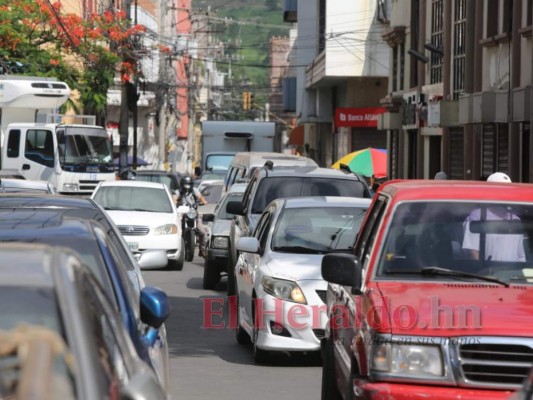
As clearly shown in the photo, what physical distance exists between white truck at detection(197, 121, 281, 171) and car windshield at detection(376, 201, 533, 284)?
36.6 meters

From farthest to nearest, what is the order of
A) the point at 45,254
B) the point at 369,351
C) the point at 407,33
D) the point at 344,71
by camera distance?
the point at 344,71
the point at 407,33
the point at 369,351
the point at 45,254

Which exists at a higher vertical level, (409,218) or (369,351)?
(409,218)

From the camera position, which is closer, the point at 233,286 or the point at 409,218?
the point at 409,218

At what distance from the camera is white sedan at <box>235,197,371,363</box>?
11.8 meters

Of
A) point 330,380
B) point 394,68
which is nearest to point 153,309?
point 330,380

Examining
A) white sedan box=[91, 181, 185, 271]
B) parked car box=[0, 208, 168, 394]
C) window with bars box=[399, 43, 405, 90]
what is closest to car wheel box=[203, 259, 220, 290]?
white sedan box=[91, 181, 185, 271]

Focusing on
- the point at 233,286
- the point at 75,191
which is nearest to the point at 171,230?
the point at 233,286

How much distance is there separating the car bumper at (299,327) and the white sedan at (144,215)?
1036 cm

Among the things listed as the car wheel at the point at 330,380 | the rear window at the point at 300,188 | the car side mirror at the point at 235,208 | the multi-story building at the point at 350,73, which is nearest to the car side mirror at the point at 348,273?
the car wheel at the point at 330,380

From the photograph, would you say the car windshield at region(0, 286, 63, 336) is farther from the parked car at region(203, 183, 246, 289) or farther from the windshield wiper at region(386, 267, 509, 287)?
the parked car at region(203, 183, 246, 289)

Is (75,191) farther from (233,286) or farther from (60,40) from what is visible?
(233,286)

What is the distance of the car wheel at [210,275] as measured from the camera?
20078 millimetres

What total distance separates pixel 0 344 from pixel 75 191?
103 feet

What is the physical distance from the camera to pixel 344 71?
48.4 metres
